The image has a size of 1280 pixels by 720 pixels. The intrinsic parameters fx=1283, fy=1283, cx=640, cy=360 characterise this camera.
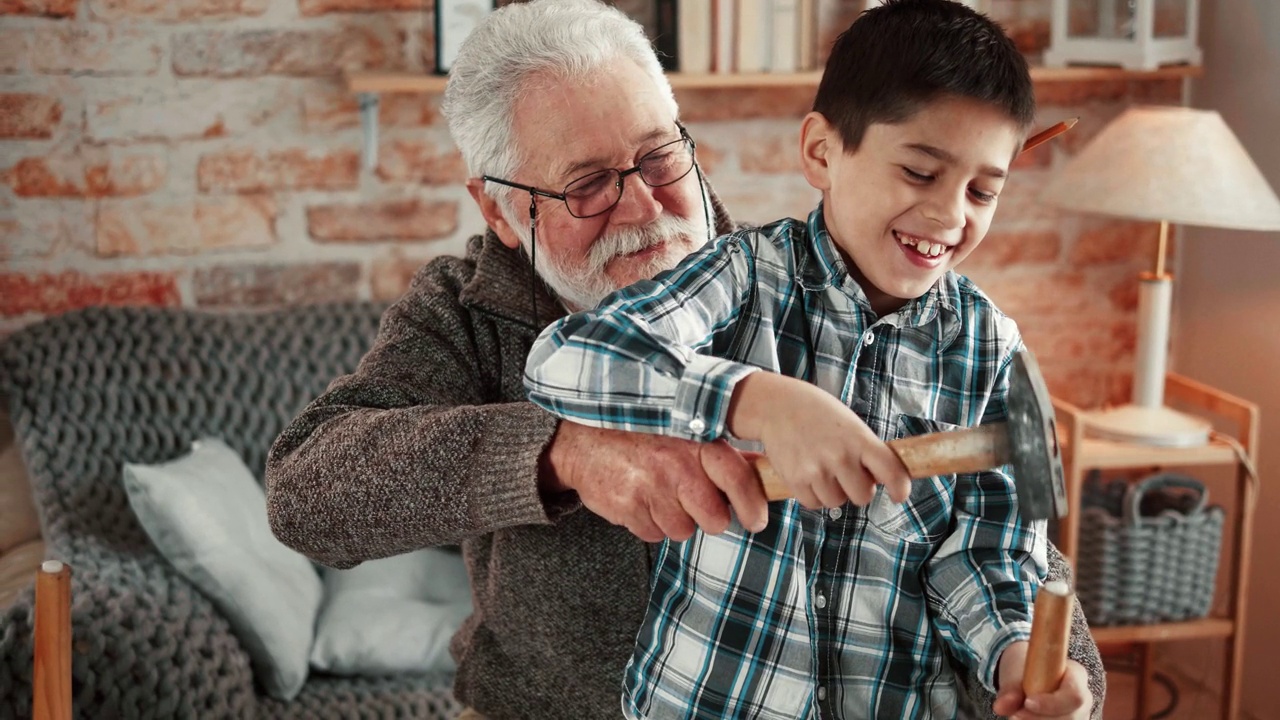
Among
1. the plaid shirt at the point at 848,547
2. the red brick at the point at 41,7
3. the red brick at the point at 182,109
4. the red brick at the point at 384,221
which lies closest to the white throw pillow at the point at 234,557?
the red brick at the point at 384,221

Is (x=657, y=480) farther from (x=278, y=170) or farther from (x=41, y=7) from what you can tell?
(x=41, y=7)

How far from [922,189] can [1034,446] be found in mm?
305

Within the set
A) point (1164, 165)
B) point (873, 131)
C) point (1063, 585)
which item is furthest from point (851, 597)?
point (1164, 165)

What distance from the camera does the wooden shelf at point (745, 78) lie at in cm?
266

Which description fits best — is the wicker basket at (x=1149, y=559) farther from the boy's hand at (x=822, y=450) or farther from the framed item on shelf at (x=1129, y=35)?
the boy's hand at (x=822, y=450)

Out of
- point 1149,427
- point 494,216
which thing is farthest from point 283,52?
point 1149,427

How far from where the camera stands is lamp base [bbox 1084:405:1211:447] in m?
2.72

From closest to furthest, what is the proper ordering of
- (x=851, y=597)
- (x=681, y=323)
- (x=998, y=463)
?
(x=998, y=463)
(x=681, y=323)
(x=851, y=597)

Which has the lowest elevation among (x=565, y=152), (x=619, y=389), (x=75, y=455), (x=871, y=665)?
(x=75, y=455)

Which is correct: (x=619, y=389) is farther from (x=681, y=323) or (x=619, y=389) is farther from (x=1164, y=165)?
(x=1164, y=165)

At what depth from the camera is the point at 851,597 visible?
3.84 ft

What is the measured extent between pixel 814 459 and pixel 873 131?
1.15ft

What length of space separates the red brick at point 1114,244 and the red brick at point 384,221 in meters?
1.60

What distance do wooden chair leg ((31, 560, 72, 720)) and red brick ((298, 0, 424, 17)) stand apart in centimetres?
190
